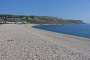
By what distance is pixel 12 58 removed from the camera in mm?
9781

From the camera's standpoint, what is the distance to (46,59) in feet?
32.0

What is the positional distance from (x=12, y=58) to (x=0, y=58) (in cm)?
53

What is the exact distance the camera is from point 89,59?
33.8 feet

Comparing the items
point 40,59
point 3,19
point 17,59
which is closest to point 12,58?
point 17,59

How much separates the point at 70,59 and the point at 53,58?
2.57 feet

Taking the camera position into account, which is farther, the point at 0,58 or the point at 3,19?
the point at 3,19

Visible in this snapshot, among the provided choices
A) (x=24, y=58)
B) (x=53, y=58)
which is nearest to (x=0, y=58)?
(x=24, y=58)

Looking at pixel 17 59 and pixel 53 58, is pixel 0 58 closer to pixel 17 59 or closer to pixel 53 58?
pixel 17 59

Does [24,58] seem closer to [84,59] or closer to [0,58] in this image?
[0,58]

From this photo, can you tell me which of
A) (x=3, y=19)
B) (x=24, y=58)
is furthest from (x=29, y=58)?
(x=3, y=19)

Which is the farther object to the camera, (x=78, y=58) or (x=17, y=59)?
(x=78, y=58)

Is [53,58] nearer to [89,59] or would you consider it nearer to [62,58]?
[62,58]

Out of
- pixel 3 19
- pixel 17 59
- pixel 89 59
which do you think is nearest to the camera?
pixel 17 59

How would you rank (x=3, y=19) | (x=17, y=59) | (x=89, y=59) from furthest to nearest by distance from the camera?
(x=3, y=19) < (x=89, y=59) < (x=17, y=59)
